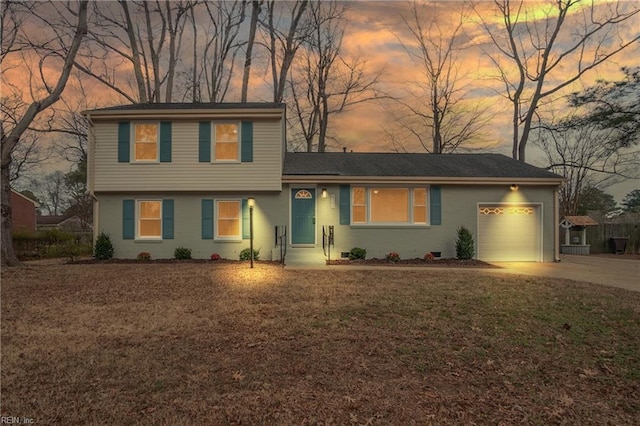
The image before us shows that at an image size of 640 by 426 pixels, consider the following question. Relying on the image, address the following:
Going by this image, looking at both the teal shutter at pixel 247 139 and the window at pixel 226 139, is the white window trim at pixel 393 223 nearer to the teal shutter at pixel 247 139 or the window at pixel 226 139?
the teal shutter at pixel 247 139

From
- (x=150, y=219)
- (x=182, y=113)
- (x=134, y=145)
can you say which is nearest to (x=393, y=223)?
(x=182, y=113)

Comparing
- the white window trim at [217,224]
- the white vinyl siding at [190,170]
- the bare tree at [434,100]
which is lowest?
the white window trim at [217,224]

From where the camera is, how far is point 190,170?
13.3 meters

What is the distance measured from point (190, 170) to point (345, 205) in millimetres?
5312

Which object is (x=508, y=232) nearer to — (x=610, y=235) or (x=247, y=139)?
(x=247, y=139)

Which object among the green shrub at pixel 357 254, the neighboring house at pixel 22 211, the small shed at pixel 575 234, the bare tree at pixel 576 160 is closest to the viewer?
the green shrub at pixel 357 254

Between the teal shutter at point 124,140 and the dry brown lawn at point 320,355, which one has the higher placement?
the teal shutter at point 124,140

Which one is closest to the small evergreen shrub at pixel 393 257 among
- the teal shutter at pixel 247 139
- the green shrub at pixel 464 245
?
the green shrub at pixel 464 245

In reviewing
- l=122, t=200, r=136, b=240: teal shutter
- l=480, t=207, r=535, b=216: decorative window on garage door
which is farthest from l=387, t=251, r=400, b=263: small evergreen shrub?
l=122, t=200, r=136, b=240: teal shutter

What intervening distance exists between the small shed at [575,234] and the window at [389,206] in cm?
944

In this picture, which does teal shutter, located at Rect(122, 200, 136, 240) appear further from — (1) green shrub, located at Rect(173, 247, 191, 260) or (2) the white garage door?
(2) the white garage door

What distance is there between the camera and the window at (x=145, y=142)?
13484mm

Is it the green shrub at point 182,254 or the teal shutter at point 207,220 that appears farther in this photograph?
the teal shutter at point 207,220

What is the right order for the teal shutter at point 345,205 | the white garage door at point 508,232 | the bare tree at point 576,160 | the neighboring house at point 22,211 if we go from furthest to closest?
the neighboring house at point 22,211, the bare tree at point 576,160, the white garage door at point 508,232, the teal shutter at point 345,205
